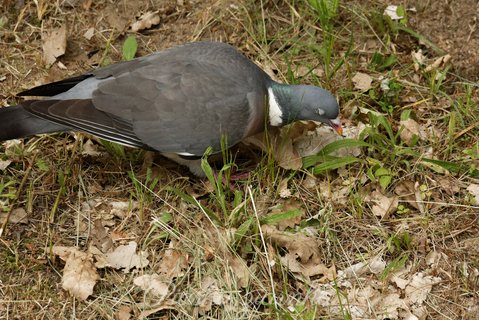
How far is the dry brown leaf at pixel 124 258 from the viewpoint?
11.9ft

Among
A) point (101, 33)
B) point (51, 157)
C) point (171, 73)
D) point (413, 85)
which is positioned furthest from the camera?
point (101, 33)

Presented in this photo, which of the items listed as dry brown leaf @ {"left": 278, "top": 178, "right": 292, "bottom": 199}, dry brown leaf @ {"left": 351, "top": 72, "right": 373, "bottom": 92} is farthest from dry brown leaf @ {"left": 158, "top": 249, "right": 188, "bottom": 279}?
dry brown leaf @ {"left": 351, "top": 72, "right": 373, "bottom": 92}

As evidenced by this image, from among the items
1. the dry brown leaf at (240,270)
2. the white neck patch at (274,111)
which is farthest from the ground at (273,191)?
the white neck patch at (274,111)

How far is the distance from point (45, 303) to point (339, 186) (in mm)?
1810

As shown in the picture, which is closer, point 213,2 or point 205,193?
point 205,193

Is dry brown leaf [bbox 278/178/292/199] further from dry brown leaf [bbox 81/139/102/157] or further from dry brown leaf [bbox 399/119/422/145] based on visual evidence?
dry brown leaf [bbox 81/139/102/157]

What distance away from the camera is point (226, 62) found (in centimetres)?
399

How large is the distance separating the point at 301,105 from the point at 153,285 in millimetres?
1388

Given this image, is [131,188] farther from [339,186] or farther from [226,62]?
[339,186]

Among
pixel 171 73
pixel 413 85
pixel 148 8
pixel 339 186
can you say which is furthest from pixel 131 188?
pixel 413 85

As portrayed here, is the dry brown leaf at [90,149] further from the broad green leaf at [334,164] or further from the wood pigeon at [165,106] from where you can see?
the broad green leaf at [334,164]

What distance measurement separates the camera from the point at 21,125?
377 centimetres

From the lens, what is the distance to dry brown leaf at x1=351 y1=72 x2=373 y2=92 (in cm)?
444

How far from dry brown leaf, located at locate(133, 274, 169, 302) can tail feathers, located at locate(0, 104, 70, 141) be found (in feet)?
3.13
